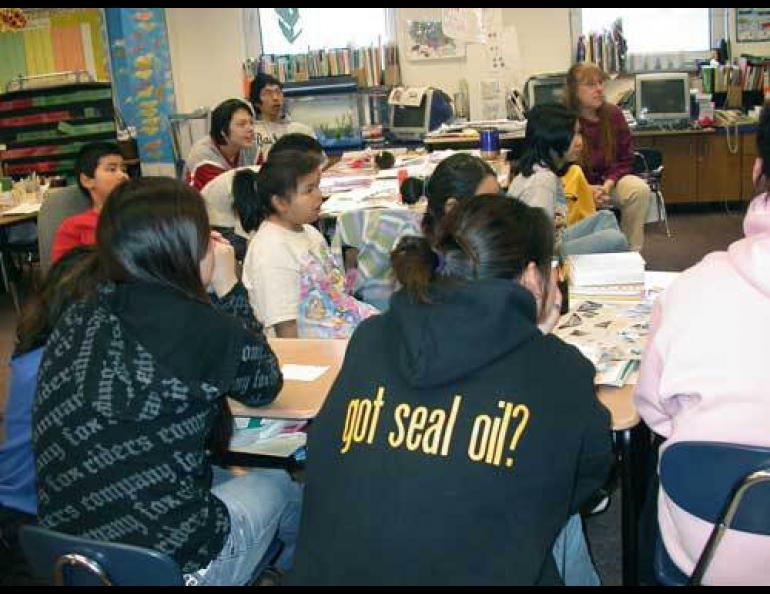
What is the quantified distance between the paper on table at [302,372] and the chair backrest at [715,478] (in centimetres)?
89

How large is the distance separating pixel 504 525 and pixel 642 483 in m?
0.99

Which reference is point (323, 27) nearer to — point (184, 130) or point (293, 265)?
point (184, 130)

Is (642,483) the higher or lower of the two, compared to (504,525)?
lower

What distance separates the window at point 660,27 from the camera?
6703mm

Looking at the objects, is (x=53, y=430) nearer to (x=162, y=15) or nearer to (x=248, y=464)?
(x=248, y=464)

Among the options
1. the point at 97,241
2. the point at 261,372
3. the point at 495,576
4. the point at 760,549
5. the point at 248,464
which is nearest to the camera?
the point at 495,576

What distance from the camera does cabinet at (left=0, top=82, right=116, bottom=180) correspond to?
21.6 ft

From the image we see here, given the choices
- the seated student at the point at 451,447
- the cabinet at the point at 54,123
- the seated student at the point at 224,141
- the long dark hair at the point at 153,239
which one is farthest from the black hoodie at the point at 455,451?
the cabinet at the point at 54,123

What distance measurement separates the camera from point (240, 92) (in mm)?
7285

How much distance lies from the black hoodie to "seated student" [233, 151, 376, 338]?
4.29 feet

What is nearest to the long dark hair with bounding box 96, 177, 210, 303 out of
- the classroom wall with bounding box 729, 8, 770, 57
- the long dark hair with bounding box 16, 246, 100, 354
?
the long dark hair with bounding box 16, 246, 100, 354

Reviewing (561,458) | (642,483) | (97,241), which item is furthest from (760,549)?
(97,241)

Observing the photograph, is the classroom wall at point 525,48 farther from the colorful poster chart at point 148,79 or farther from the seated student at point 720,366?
the seated student at point 720,366

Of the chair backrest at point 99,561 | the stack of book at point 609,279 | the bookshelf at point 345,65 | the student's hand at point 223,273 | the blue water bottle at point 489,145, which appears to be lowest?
the chair backrest at point 99,561
